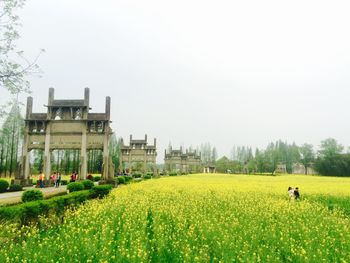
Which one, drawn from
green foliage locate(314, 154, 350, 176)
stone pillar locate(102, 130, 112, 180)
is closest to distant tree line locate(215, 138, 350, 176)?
green foliage locate(314, 154, 350, 176)

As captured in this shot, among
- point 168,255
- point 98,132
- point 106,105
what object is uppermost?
point 106,105

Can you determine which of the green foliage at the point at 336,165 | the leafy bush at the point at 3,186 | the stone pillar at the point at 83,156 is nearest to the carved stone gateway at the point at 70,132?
the stone pillar at the point at 83,156

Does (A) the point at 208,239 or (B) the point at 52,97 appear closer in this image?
(A) the point at 208,239

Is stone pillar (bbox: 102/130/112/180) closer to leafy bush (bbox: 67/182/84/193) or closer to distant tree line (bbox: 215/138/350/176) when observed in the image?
leafy bush (bbox: 67/182/84/193)

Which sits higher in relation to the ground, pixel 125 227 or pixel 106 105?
pixel 106 105

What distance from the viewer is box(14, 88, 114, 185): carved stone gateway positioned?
3231 centimetres

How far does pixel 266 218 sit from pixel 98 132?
22.1 m

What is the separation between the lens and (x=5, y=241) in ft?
30.9

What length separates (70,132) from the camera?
3259cm

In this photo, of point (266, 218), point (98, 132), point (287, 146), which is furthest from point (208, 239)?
point (287, 146)

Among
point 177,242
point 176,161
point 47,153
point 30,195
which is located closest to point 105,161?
point 47,153

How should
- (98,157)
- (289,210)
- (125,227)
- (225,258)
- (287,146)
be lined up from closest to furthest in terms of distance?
(225,258) < (125,227) < (289,210) < (98,157) < (287,146)

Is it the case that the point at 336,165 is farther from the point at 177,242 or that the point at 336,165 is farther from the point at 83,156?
the point at 177,242

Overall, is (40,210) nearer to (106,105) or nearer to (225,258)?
(225,258)
